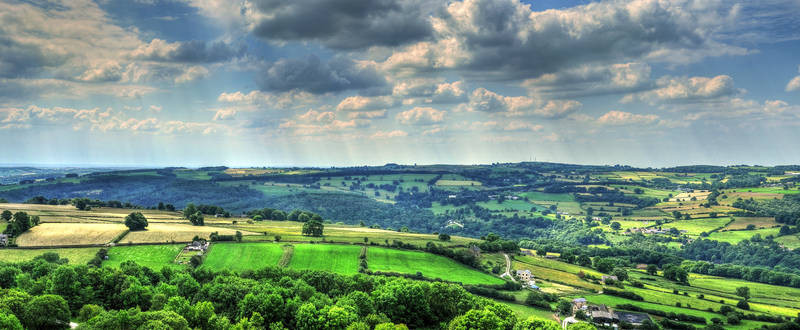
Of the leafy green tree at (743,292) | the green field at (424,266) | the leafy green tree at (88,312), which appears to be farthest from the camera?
the green field at (424,266)

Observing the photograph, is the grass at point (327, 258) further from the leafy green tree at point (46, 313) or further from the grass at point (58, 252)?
the leafy green tree at point (46, 313)

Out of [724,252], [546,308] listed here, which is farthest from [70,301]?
[724,252]

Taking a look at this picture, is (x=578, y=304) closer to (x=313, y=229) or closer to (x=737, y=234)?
(x=313, y=229)

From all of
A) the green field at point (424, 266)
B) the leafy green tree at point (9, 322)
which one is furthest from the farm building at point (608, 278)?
the leafy green tree at point (9, 322)

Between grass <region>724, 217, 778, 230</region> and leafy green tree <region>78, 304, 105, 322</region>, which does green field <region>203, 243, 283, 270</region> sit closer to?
leafy green tree <region>78, 304, 105, 322</region>

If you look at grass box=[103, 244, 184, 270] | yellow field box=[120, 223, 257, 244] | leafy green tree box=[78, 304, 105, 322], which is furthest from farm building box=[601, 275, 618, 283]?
leafy green tree box=[78, 304, 105, 322]

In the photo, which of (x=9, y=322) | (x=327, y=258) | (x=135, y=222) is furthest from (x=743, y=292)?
(x=135, y=222)

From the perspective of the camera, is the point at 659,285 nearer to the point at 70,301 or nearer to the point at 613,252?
the point at 613,252
